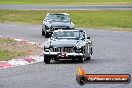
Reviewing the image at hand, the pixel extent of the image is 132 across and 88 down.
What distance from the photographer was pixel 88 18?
55.0 m

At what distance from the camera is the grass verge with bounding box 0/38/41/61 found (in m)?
22.3

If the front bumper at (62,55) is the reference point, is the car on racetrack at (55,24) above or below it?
below

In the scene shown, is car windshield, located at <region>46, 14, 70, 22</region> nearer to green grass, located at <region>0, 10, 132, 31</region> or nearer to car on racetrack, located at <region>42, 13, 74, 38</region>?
car on racetrack, located at <region>42, 13, 74, 38</region>

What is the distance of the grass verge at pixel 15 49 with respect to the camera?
2233cm

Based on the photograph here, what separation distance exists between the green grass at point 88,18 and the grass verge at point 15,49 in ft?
60.5

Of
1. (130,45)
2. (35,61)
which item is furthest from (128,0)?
(35,61)

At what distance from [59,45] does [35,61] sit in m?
1.48

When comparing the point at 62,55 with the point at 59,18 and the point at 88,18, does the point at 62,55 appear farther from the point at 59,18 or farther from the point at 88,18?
the point at 88,18

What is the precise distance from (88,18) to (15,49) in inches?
1146

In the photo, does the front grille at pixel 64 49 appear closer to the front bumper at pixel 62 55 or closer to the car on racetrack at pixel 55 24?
the front bumper at pixel 62 55

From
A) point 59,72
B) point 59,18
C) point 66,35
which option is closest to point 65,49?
point 66,35

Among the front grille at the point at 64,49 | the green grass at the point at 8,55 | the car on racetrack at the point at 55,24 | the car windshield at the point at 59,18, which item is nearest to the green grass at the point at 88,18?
the car windshield at the point at 59,18

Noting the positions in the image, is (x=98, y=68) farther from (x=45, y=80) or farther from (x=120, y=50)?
A: (x=120, y=50)

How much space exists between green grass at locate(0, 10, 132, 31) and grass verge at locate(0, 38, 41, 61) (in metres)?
18.4
